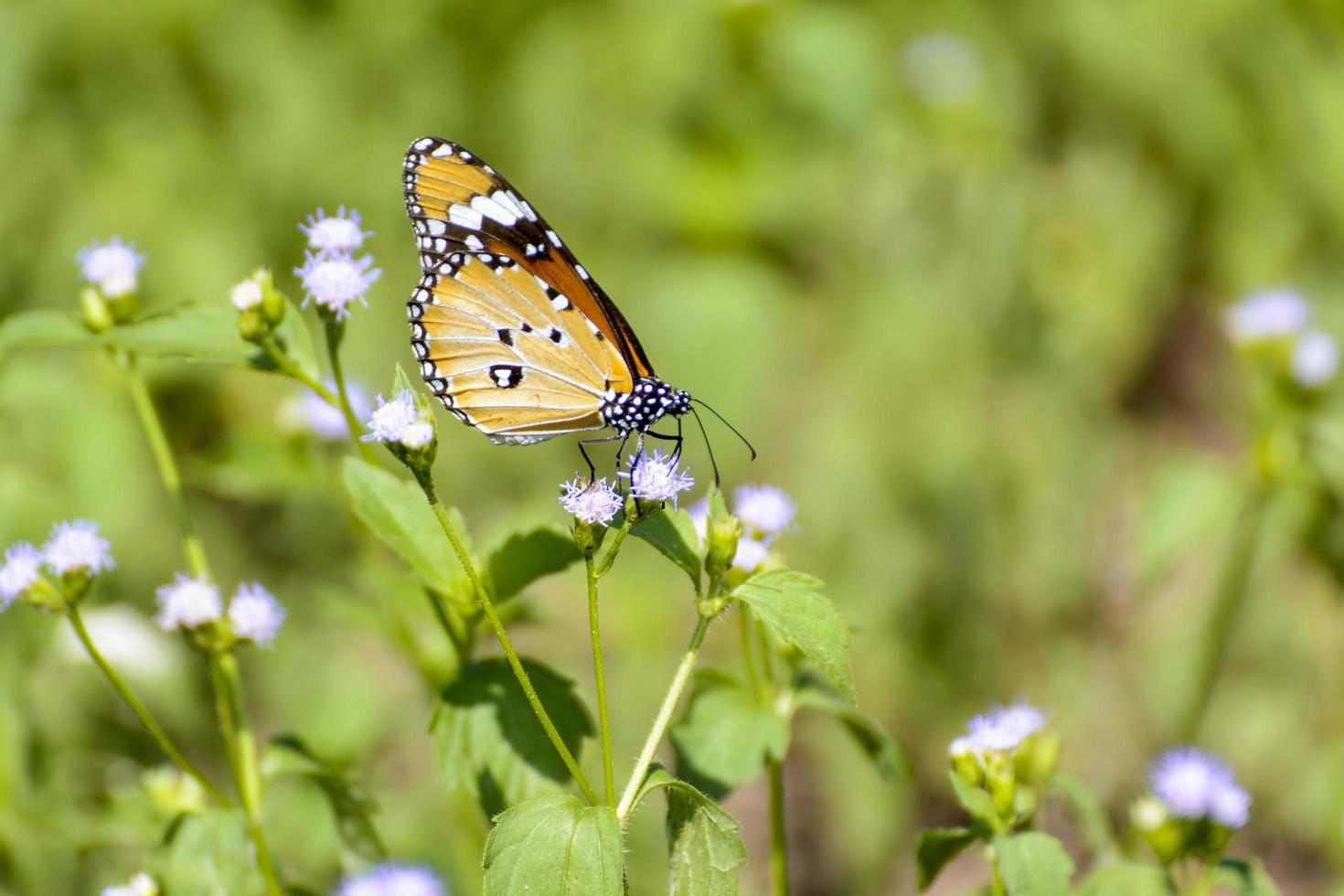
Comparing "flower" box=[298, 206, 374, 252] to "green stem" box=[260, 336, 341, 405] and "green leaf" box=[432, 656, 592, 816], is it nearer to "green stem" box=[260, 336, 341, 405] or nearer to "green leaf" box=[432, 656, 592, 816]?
"green stem" box=[260, 336, 341, 405]

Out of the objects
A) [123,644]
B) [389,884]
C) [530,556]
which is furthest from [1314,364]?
[123,644]

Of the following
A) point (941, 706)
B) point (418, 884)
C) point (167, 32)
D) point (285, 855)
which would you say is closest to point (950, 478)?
point (941, 706)

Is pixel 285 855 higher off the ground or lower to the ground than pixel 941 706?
lower

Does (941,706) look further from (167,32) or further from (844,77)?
(167,32)

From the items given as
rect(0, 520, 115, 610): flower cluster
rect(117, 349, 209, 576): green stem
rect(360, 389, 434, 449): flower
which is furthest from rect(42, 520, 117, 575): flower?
rect(360, 389, 434, 449): flower

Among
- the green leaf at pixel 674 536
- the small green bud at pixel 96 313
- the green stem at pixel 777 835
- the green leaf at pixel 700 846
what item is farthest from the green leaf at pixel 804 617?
the small green bud at pixel 96 313
